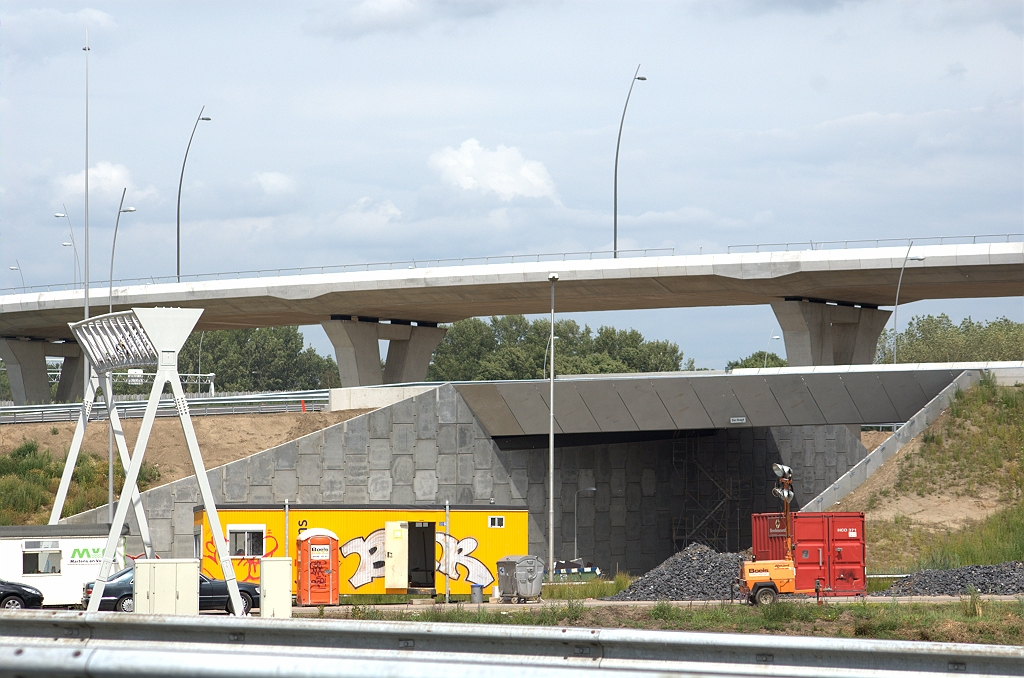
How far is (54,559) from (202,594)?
483 cm

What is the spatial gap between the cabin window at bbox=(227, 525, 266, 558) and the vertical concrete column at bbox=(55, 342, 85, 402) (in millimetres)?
63175

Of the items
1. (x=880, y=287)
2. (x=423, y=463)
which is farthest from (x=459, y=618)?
(x=880, y=287)

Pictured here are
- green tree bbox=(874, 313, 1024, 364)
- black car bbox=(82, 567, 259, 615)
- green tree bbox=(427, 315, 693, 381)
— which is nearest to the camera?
black car bbox=(82, 567, 259, 615)

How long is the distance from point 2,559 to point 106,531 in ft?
7.87

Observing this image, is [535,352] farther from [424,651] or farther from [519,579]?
[424,651]

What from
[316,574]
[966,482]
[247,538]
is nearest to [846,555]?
[316,574]

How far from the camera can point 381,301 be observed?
62750 mm

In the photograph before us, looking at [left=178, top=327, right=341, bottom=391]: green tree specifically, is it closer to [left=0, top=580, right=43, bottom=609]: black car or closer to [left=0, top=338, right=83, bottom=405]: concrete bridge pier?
[left=0, top=338, right=83, bottom=405]: concrete bridge pier

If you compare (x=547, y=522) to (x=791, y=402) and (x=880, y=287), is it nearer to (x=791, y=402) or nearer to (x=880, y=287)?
(x=791, y=402)

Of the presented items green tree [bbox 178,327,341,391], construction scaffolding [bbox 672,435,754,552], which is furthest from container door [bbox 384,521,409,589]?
green tree [bbox 178,327,341,391]

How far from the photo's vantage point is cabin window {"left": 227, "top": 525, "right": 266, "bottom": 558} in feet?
96.0

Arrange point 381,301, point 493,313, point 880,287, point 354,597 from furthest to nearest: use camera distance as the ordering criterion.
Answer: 1. point 493,313
2. point 381,301
3. point 880,287
4. point 354,597

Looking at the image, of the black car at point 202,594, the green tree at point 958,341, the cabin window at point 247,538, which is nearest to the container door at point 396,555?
the cabin window at point 247,538

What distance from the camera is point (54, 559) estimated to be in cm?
2584
